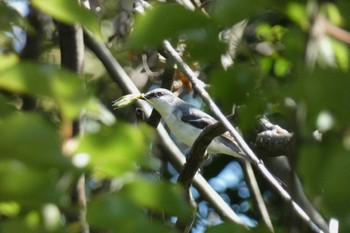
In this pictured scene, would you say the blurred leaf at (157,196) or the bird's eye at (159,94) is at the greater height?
the blurred leaf at (157,196)

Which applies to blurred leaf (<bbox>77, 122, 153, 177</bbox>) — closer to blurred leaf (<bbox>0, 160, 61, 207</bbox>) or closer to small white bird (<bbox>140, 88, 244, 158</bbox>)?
blurred leaf (<bbox>0, 160, 61, 207</bbox>)

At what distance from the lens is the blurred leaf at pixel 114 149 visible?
29.2 inches

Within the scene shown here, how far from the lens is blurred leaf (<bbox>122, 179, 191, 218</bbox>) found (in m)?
0.76

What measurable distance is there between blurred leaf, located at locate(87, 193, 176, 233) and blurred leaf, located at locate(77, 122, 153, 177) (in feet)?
0.09

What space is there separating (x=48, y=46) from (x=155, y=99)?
1014mm

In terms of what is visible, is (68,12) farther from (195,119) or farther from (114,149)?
(195,119)

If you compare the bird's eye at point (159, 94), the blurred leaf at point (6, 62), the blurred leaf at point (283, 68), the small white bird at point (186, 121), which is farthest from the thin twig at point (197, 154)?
the small white bird at point (186, 121)

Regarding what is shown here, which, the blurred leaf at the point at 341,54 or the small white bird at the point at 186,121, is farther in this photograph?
the small white bird at the point at 186,121

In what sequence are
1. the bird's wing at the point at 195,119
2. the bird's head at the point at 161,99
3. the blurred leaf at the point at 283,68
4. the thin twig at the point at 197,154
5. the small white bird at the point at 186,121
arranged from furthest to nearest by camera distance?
the bird's wing at the point at 195,119 < the small white bird at the point at 186,121 < the bird's head at the point at 161,99 < the thin twig at the point at 197,154 < the blurred leaf at the point at 283,68

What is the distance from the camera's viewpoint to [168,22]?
804mm

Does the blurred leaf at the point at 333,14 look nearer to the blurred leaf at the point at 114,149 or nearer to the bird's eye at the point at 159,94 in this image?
the blurred leaf at the point at 114,149

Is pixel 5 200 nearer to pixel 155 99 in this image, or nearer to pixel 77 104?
pixel 77 104

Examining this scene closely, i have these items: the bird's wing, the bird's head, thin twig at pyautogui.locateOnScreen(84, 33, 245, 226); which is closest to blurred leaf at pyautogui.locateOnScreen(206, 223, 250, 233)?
thin twig at pyautogui.locateOnScreen(84, 33, 245, 226)

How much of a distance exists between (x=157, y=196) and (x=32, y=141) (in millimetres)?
128
